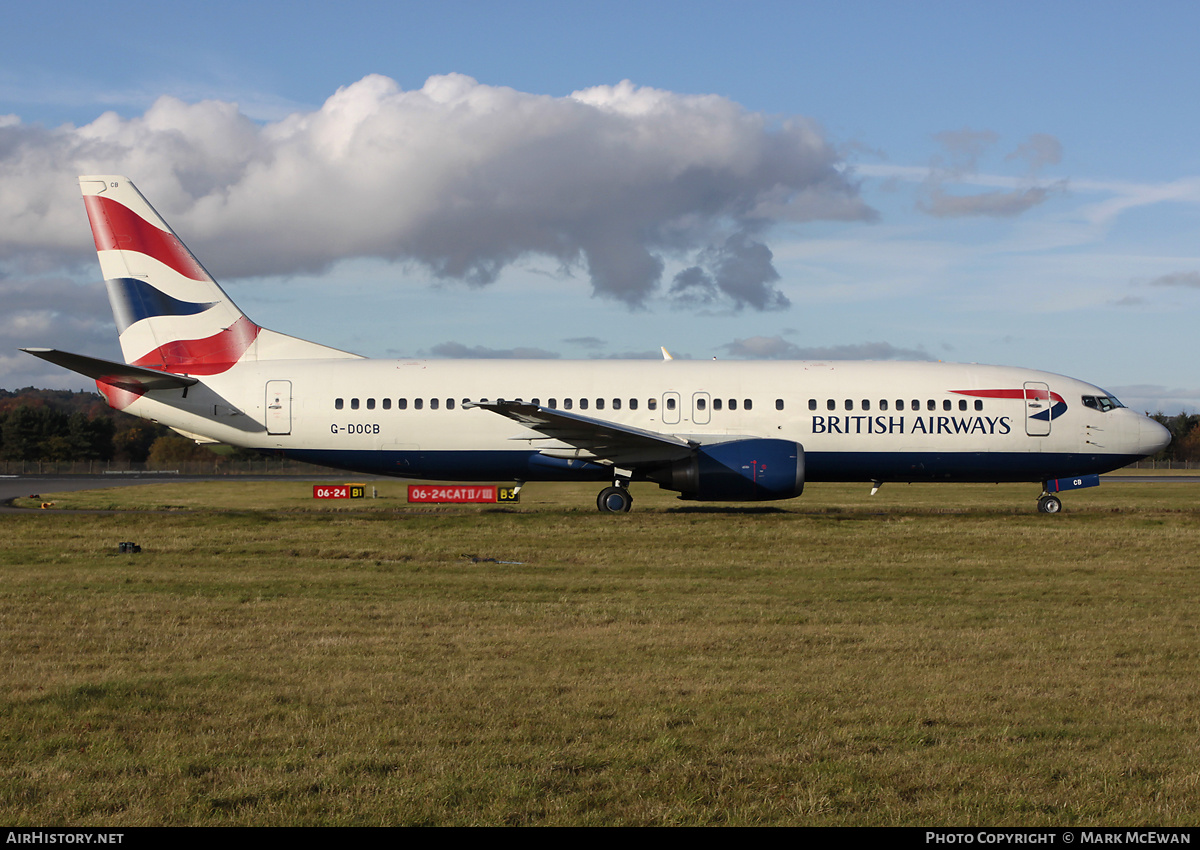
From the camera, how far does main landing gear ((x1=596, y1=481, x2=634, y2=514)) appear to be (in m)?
26.9

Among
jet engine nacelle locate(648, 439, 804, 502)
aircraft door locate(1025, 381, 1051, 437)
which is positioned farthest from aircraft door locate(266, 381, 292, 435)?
aircraft door locate(1025, 381, 1051, 437)

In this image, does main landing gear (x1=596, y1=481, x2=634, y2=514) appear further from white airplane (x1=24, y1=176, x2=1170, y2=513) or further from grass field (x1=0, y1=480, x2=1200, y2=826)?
grass field (x1=0, y1=480, x2=1200, y2=826)

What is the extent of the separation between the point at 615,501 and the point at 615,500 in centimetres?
3

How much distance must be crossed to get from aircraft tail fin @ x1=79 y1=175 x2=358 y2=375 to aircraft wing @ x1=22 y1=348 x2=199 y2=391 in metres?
1.11

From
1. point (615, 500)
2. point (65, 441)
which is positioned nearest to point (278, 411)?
point (615, 500)

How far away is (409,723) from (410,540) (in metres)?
13.8

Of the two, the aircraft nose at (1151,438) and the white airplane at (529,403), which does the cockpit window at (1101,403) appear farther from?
the aircraft nose at (1151,438)

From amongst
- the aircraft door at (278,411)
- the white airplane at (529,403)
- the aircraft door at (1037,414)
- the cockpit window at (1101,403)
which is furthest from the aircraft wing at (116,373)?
the cockpit window at (1101,403)

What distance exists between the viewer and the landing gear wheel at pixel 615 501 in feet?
88.3

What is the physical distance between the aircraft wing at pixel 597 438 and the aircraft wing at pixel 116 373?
843 centimetres

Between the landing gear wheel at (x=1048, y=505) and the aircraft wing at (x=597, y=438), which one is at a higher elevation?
the aircraft wing at (x=597, y=438)

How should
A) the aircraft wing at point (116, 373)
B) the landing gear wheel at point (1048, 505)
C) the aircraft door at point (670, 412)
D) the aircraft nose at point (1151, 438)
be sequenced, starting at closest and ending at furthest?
1. the aircraft wing at point (116, 373)
2. the aircraft door at point (670, 412)
3. the landing gear wheel at point (1048, 505)
4. the aircraft nose at point (1151, 438)

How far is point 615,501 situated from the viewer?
26.9 metres

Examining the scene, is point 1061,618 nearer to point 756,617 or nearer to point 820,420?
point 756,617
